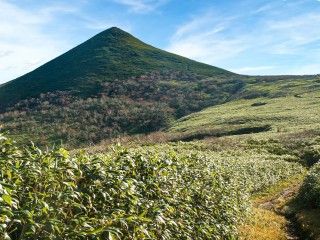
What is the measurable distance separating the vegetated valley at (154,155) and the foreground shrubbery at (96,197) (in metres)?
0.03

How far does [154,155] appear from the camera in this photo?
1347 centimetres

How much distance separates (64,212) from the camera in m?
8.51

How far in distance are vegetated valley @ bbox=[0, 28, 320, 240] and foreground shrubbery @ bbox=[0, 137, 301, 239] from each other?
0.09 ft

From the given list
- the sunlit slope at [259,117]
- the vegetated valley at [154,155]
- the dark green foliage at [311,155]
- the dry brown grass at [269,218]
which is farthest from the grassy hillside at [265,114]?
the dry brown grass at [269,218]

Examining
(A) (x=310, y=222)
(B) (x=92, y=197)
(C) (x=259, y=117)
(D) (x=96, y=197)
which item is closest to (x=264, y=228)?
(A) (x=310, y=222)

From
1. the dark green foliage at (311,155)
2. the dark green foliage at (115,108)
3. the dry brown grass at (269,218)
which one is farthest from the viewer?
the dark green foliage at (115,108)

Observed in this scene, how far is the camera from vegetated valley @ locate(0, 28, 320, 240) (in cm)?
Result: 843

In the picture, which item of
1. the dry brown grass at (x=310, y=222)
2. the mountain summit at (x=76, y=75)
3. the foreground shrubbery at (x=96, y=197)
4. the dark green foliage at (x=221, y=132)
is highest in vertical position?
the mountain summit at (x=76, y=75)

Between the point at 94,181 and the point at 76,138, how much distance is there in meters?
103

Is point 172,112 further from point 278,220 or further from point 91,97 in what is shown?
point 278,220

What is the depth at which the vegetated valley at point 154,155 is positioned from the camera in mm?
8430

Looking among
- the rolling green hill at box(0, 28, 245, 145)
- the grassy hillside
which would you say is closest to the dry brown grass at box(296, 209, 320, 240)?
the grassy hillside

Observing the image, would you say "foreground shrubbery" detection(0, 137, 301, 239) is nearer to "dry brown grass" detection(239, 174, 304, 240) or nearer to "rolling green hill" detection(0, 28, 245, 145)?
"dry brown grass" detection(239, 174, 304, 240)

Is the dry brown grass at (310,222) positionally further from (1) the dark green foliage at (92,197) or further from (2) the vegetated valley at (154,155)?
(1) the dark green foliage at (92,197)
